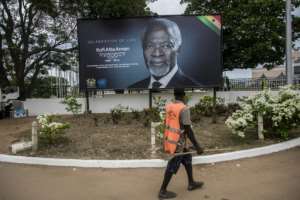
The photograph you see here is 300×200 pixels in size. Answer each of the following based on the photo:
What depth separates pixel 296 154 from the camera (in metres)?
8.31

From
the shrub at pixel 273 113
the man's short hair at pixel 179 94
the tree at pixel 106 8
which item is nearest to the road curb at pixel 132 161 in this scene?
the shrub at pixel 273 113

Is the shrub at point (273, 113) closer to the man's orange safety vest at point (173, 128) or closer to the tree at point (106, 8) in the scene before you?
the man's orange safety vest at point (173, 128)

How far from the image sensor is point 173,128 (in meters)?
5.61

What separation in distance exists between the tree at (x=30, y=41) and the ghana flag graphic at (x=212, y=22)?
24.6ft

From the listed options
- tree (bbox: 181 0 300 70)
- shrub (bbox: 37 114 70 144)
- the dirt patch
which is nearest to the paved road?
the dirt patch

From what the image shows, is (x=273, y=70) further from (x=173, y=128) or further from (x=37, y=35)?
(x=173, y=128)

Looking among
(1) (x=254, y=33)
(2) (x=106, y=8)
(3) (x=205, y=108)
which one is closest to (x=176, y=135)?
(3) (x=205, y=108)

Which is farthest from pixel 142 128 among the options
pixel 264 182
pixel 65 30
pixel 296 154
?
pixel 65 30

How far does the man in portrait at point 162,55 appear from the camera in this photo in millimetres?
14102

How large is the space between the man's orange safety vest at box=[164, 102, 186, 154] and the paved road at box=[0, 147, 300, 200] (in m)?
0.86

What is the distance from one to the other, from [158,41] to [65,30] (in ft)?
23.8

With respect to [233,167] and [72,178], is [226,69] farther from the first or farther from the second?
[72,178]

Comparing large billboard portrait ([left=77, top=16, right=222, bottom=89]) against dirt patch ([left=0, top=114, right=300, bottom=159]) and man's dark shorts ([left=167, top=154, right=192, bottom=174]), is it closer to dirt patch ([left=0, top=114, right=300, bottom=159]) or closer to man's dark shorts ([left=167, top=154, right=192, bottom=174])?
Result: dirt patch ([left=0, top=114, right=300, bottom=159])

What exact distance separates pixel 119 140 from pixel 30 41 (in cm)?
1174
